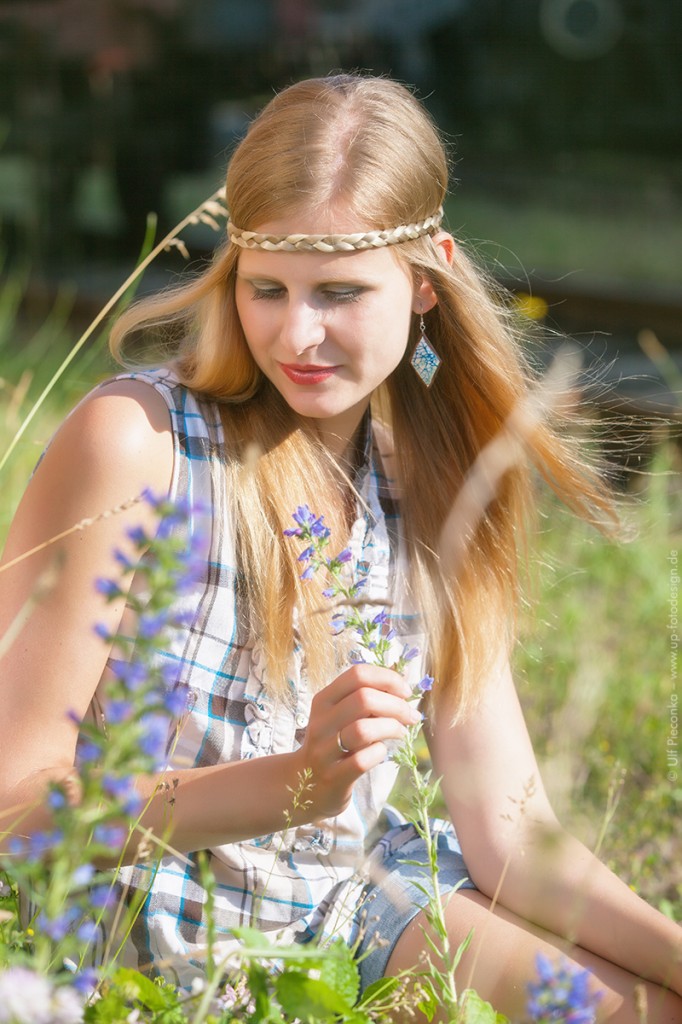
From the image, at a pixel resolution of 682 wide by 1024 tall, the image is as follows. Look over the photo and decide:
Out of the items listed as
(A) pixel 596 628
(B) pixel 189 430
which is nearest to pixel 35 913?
(B) pixel 189 430

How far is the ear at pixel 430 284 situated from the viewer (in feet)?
6.53

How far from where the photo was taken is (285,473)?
1.91 m

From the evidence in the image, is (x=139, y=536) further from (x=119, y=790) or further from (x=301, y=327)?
(x=301, y=327)

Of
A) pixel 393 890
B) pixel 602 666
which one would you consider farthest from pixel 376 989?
pixel 602 666

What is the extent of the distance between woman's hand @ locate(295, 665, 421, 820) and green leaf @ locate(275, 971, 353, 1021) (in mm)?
212

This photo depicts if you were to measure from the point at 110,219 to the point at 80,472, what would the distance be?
7266mm

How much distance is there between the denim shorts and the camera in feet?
6.19

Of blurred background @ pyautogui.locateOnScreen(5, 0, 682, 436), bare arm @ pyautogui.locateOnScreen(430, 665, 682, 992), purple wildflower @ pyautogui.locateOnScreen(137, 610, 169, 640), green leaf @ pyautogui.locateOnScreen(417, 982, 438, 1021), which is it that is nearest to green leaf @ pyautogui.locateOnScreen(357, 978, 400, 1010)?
green leaf @ pyautogui.locateOnScreen(417, 982, 438, 1021)

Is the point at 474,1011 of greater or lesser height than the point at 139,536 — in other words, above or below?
below

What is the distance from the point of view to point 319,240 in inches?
69.5

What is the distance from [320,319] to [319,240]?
0.11 m

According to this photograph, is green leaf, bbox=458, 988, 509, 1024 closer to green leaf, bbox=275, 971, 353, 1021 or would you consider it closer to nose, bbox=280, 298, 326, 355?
green leaf, bbox=275, 971, 353, 1021

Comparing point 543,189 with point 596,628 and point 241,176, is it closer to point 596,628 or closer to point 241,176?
point 596,628

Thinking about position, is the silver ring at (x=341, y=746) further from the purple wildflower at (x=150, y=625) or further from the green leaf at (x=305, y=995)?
the purple wildflower at (x=150, y=625)
